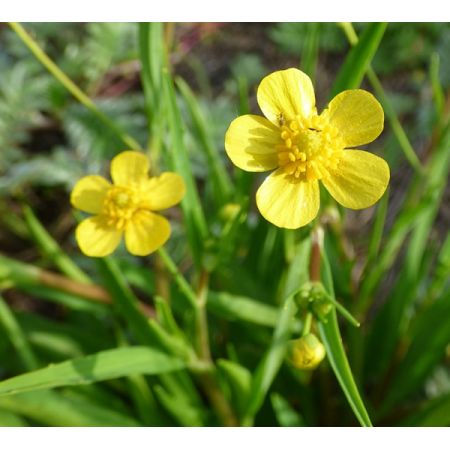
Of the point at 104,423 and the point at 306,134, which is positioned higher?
the point at 306,134

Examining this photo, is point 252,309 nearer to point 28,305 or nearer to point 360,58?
point 360,58

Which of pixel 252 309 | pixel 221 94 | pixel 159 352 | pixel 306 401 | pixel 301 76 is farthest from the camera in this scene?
pixel 221 94

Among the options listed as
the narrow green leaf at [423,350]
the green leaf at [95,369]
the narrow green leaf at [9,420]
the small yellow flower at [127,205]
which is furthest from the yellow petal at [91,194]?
the narrow green leaf at [423,350]

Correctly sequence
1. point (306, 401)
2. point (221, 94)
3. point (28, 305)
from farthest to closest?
point (221, 94) → point (28, 305) → point (306, 401)

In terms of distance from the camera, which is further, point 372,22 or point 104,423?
point 104,423

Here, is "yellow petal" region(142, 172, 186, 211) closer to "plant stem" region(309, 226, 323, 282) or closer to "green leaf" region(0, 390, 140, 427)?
"plant stem" region(309, 226, 323, 282)

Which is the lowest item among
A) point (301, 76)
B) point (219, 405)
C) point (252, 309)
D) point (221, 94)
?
point (219, 405)

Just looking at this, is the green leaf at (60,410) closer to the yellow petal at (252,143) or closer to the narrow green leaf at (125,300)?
the narrow green leaf at (125,300)

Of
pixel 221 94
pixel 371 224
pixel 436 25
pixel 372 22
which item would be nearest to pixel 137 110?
pixel 221 94
